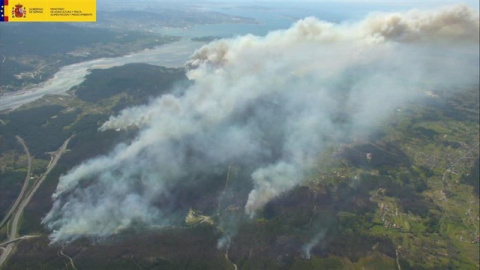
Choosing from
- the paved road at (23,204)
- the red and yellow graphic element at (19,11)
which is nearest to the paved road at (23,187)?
the paved road at (23,204)

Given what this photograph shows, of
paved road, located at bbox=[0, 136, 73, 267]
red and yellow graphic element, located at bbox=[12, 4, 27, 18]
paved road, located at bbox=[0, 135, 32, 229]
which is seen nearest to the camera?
paved road, located at bbox=[0, 136, 73, 267]

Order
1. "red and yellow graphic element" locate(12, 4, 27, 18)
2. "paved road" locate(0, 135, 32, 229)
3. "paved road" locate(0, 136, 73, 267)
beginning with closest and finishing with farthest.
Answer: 1. "paved road" locate(0, 136, 73, 267)
2. "paved road" locate(0, 135, 32, 229)
3. "red and yellow graphic element" locate(12, 4, 27, 18)

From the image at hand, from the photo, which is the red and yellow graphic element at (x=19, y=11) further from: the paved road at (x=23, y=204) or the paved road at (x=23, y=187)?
the paved road at (x=23, y=187)

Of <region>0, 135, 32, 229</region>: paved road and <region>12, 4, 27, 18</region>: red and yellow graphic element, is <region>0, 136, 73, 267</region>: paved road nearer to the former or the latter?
<region>0, 135, 32, 229</region>: paved road

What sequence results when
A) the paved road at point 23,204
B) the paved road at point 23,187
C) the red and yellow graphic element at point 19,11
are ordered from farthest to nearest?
the red and yellow graphic element at point 19,11
the paved road at point 23,187
the paved road at point 23,204

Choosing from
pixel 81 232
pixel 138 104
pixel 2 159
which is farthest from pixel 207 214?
pixel 138 104

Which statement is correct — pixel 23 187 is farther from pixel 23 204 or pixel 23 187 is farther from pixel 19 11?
pixel 19 11

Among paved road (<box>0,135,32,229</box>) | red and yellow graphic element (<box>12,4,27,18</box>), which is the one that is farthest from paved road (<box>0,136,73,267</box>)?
red and yellow graphic element (<box>12,4,27,18</box>)

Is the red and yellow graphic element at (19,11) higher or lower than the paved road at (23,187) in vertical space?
higher

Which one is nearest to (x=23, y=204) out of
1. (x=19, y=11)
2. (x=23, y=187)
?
(x=23, y=187)

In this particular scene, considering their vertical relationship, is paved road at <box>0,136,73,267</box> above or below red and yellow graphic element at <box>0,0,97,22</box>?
below

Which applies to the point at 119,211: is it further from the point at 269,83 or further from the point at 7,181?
the point at 269,83

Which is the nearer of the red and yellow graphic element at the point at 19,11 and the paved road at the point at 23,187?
the paved road at the point at 23,187
